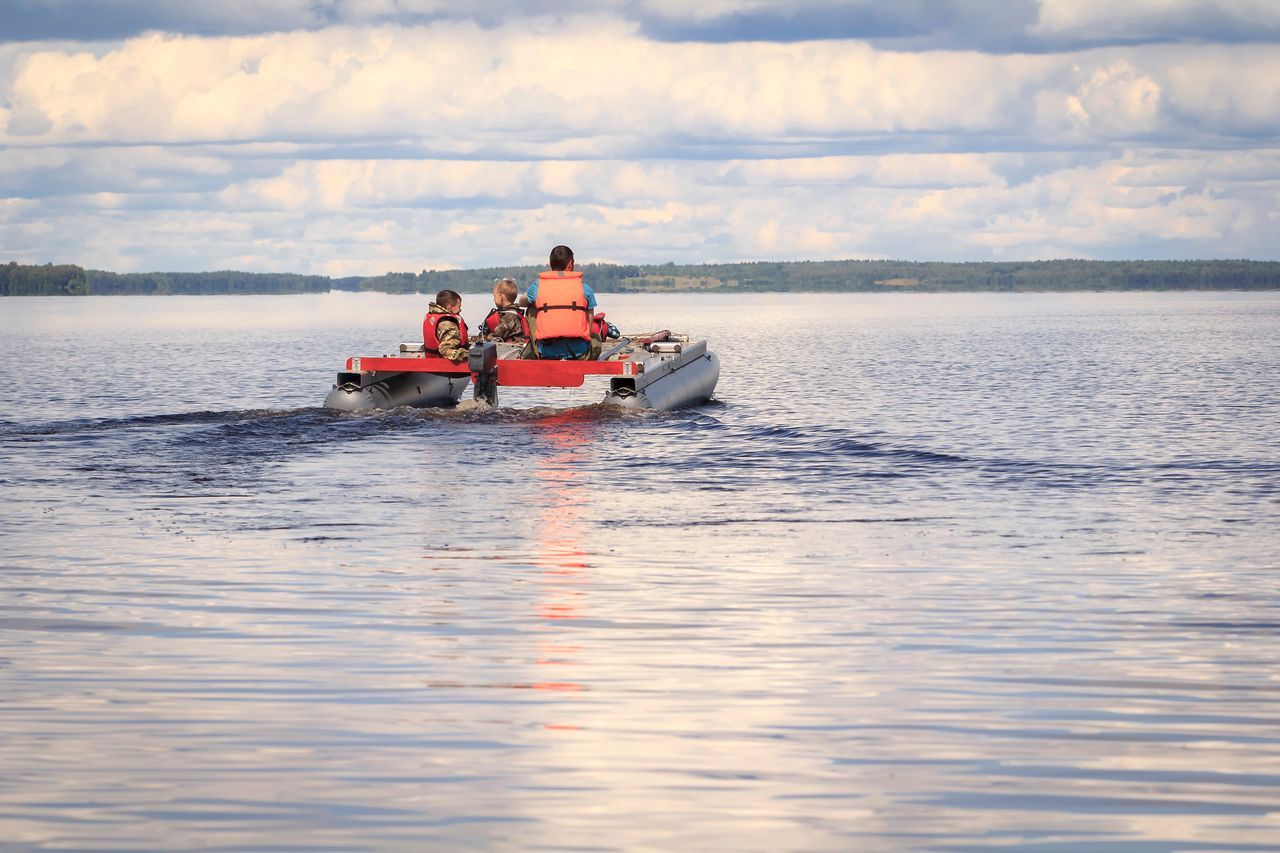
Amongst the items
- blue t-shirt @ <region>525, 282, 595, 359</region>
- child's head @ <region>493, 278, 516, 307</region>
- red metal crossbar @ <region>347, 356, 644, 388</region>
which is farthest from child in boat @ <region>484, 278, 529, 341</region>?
red metal crossbar @ <region>347, 356, 644, 388</region>

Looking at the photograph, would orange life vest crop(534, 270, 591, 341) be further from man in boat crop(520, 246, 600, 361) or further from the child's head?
the child's head

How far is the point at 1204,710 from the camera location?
7.78m

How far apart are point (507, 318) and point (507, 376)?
116 inches

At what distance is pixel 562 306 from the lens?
24328 mm

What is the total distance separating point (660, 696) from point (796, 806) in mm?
1876

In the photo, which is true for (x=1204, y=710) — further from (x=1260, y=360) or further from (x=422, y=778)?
(x=1260, y=360)

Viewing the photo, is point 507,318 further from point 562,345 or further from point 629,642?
point 629,642

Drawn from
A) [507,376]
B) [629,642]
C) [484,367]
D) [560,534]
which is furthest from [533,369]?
[629,642]

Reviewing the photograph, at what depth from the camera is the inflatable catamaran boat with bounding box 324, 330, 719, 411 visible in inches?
931

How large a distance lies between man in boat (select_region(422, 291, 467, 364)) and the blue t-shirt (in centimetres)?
110

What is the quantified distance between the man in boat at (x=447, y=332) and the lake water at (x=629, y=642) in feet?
6.93

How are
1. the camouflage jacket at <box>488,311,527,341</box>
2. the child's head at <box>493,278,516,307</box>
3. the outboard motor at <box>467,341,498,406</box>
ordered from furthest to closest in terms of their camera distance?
1. the camouflage jacket at <box>488,311,527,341</box>
2. the child's head at <box>493,278,516,307</box>
3. the outboard motor at <box>467,341,498,406</box>

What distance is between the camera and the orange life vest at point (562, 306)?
2427 centimetres

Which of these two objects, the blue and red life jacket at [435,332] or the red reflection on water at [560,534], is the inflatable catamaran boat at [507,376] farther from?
the red reflection on water at [560,534]
